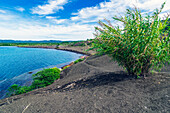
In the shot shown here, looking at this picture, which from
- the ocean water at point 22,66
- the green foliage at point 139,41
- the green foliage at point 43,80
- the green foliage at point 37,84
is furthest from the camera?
the ocean water at point 22,66

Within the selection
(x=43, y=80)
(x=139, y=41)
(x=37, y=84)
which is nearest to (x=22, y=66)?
(x=43, y=80)

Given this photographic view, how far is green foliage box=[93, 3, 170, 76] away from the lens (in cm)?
364

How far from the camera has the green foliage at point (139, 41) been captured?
3645 mm

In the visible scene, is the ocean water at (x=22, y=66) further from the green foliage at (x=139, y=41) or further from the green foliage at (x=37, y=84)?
the green foliage at (x=139, y=41)

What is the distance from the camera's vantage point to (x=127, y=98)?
116 inches

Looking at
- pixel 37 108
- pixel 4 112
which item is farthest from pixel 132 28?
pixel 4 112

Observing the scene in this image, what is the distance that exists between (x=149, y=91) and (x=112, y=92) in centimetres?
112

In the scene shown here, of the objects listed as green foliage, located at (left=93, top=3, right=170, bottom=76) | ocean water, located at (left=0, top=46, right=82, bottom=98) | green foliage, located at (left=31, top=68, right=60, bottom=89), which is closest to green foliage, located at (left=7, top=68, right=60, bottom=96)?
green foliage, located at (left=31, top=68, right=60, bottom=89)

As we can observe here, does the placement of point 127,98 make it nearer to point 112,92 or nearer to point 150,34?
point 112,92

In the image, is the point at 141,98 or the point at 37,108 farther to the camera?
the point at 37,108

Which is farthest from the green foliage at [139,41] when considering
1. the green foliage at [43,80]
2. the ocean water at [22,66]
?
the ocean water at [22,66]

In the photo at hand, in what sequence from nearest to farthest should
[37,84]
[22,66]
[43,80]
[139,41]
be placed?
[139,41], [37,84], [43,80], [22,66]

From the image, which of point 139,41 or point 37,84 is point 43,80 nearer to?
point 37,84

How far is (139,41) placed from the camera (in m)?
3.65
